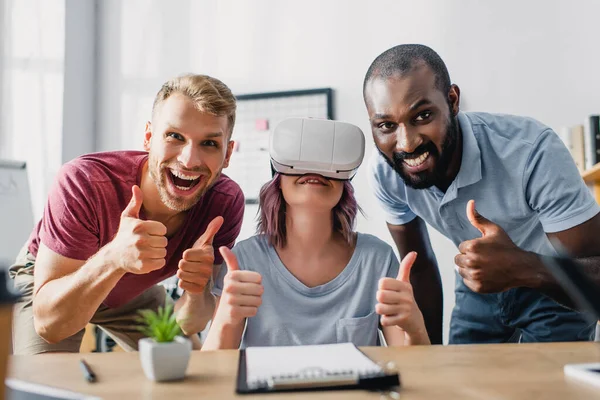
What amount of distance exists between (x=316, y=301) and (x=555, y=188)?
748 mm

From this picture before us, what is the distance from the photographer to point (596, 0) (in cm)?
270

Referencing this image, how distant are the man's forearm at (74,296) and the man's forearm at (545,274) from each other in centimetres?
110

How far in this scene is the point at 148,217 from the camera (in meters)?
1.78

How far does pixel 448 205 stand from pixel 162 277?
38.5 inches

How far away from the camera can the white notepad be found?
0.80 metres

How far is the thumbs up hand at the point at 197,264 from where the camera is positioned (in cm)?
146

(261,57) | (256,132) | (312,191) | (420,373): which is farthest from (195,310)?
(261,57)

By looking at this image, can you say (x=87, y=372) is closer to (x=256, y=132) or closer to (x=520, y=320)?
(x=520, y=320)

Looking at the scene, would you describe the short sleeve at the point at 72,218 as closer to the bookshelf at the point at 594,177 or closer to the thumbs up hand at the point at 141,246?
the thumbs up hand at the point at 141,246

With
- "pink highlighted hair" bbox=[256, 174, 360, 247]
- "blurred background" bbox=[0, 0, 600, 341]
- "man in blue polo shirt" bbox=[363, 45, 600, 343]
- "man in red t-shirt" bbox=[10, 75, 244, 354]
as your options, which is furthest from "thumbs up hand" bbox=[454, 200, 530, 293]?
"blurred background" bbox=[0, 0, 600, 341]

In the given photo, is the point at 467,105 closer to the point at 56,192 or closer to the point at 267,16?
the point at 267,16

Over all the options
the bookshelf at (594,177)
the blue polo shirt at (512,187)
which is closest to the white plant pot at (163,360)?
the blue polo shirt at (512,187)

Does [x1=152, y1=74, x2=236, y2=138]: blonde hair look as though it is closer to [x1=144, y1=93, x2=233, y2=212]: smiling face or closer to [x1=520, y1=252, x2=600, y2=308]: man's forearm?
[x1=144, y1=93, x2=233, y2=212]: smiling face

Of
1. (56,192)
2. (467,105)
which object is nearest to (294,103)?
(467,105)
